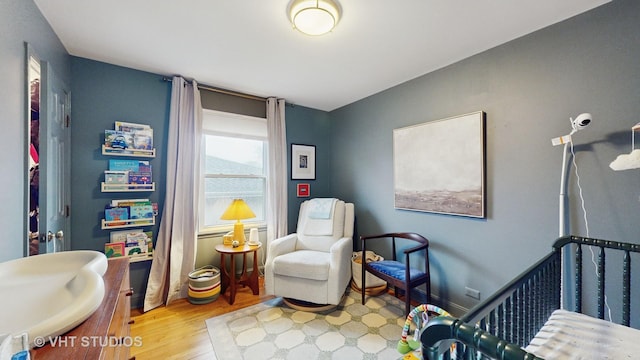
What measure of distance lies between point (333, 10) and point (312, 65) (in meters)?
0.82

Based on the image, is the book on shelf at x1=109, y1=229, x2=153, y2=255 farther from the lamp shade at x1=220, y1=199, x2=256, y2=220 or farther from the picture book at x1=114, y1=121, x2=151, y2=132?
the picture book at x1=114, y1=121, x2=151, y2=132

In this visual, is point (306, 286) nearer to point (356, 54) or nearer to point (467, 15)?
point (356, 54)

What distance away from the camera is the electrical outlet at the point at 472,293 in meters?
2.11

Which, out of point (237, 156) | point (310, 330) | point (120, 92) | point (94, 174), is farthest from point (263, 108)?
point (310, 330)

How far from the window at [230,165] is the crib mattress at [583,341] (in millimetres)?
2831

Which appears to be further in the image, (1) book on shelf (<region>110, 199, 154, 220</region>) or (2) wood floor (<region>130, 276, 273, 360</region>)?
(1) book on shelf (<region>110, 199, 154, 220</region>)

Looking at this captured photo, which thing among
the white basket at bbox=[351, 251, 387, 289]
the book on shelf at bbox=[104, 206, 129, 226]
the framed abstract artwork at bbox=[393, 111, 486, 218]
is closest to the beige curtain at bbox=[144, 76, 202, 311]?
the book on shelf at bbox=[104, 206, 129, 226]

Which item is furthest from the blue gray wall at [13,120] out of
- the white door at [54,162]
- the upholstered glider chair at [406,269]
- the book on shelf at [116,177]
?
the upholstered glider chair at [406,269]

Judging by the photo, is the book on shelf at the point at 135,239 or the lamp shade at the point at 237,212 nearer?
the book on shelf at the point at 135,239

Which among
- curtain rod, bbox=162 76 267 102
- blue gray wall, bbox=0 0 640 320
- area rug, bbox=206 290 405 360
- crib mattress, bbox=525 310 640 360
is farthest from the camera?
curtain rod, bbox=162 76 267 102

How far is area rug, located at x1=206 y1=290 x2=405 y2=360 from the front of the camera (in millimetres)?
1802

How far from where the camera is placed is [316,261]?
2400 millimetres

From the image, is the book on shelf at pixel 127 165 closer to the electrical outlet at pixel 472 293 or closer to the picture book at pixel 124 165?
the picture book at pixel 124 165

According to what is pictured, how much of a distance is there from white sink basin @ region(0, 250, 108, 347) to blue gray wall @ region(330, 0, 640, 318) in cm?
247
